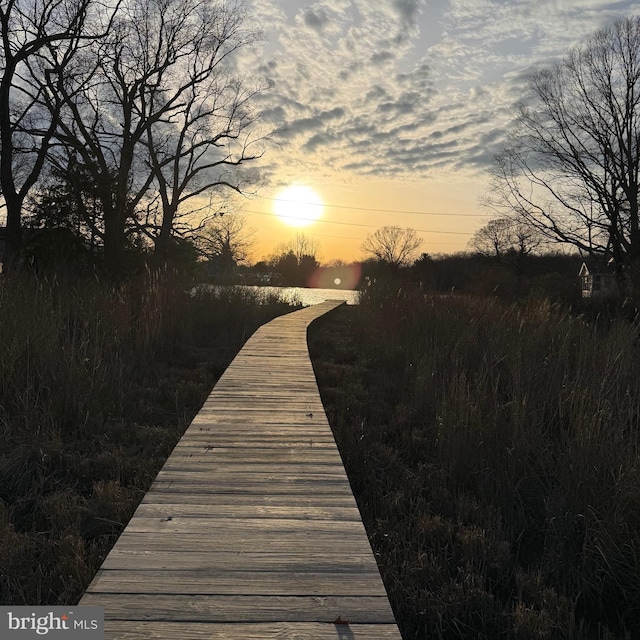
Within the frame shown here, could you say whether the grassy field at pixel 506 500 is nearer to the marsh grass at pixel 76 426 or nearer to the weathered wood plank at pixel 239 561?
the weathered wood plank at pixel 239 561

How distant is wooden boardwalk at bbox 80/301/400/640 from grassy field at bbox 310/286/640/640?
50 centimetres

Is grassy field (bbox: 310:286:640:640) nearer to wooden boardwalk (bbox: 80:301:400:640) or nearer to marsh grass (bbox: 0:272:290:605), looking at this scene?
wooden boardwalk (bbox: 80:301:400:640)

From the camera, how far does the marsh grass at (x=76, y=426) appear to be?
2.39 m

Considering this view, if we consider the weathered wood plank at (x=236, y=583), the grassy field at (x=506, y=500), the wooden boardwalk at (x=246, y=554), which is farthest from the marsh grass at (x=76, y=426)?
the grassy field at (x=506, y=500)

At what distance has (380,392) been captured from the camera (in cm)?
592

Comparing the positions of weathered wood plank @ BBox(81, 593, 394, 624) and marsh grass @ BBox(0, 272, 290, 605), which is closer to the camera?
weathered wood plank @ BBox(81, 593, 394, 624)

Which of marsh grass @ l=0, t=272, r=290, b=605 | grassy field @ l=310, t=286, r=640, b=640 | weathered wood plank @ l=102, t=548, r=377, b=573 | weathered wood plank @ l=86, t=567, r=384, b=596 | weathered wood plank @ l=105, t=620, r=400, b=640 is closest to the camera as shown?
weathered wood plank @ l=105, t=620, r=400, b=640

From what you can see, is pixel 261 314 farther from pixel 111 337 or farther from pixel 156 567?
pixel 156 567

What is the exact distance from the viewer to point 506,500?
3.13 metres

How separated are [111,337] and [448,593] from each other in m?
5.27

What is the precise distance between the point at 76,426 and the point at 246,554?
2844 mm

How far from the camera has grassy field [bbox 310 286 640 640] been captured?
7.30 ft

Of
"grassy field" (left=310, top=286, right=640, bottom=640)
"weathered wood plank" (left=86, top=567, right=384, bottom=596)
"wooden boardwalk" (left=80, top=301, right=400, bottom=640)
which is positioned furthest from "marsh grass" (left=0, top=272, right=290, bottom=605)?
"grassy field" (left=310, top=286, right=640, bottom=640)

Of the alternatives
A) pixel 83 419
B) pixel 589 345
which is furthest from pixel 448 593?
pixel 589 345
